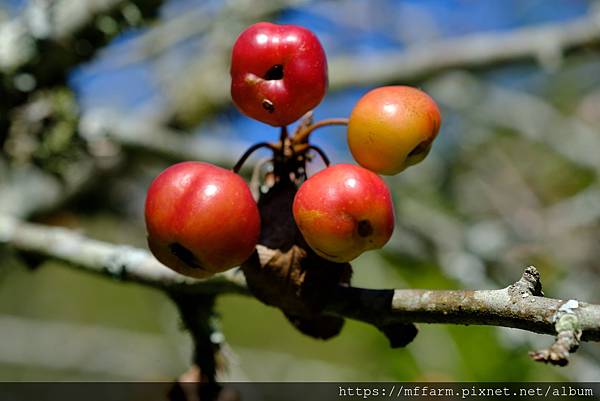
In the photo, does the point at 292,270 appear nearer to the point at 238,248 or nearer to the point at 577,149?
the point at 238,248

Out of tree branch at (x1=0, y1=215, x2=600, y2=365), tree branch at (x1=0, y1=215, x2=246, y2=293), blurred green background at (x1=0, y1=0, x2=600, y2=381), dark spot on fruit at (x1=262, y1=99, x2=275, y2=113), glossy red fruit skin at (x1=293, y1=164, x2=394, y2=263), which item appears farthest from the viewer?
blurred green background at (x1=0, y1=0, x2=600, y2=381)

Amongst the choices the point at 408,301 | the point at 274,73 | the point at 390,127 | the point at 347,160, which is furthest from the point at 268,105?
the point at 347,160

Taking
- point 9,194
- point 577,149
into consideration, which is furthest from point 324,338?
point 577,149

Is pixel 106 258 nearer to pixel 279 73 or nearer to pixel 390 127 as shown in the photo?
pixel 279 73

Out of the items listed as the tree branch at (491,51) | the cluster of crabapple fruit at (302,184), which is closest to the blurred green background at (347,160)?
the tree branch at (491,51)

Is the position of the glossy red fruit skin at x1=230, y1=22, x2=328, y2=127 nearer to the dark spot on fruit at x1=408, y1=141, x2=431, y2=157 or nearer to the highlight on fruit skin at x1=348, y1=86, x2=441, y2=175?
the highlight on fruit skin at x1=348, y1=86, x2=441, y2=175

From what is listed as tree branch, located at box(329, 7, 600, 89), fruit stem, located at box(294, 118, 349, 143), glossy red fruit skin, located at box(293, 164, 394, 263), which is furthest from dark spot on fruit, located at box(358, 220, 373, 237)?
tree branch, located at box(329, 7, 600, 89)
